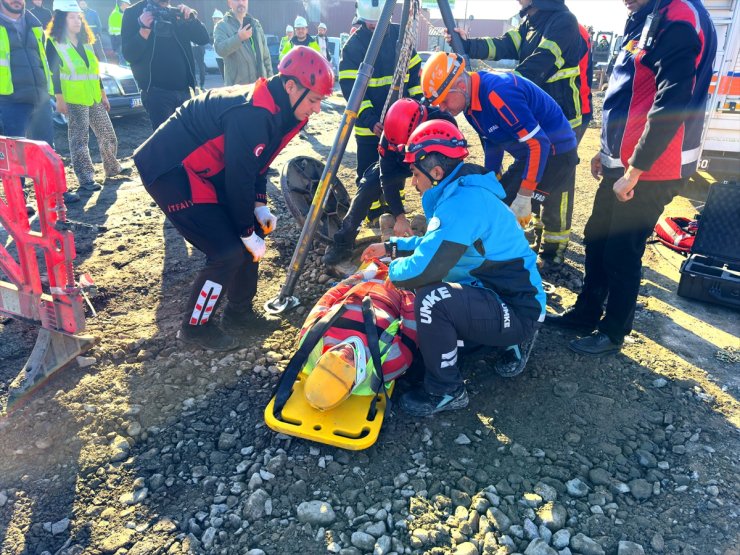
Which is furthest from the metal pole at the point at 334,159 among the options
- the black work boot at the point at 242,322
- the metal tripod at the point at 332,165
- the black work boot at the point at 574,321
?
the black work boot at the point at 574,321

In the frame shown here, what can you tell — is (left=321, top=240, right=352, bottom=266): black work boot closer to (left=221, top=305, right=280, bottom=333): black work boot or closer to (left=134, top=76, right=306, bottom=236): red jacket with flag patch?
(left=221, top=305, right=280, bottom=333): black work boot

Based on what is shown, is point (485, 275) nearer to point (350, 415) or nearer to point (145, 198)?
point (350, 415)

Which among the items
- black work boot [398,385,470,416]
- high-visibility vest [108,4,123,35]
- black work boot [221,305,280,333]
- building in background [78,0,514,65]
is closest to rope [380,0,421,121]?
black work boot [221,305,280,333]

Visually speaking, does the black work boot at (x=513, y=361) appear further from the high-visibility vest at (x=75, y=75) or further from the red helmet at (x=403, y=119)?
the high-visibility vest at (x=75, y=75)

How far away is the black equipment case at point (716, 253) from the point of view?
4344mm

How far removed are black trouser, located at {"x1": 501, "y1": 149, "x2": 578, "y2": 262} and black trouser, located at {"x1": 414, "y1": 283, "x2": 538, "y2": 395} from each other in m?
1.29

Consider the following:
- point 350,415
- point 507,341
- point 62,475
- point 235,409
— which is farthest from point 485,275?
point 62,475

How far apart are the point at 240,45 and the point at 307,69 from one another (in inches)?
188

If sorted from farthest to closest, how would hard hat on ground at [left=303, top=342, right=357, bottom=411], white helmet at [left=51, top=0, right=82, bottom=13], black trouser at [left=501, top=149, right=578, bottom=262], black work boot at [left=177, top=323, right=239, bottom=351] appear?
white helmet at [left=51, top=0, right=82, bottom=13] < black trouser at [left=501, top=149, right=578, bottom=262] < black work boot at [left=177, top=323, right=239, bottom=351] < hard hat on ground at [left=303, top=342, right=357, bottom=411]

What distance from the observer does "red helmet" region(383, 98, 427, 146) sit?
12.5 ft

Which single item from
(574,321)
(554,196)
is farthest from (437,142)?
(554,196)

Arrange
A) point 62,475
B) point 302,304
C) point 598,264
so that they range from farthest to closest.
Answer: point 302,304, point 598,264, point 62,475

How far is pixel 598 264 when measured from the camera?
12.2ft

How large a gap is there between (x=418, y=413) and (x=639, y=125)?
213 centimetres
